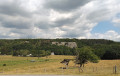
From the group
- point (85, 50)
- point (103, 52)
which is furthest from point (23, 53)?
point (85, 50)

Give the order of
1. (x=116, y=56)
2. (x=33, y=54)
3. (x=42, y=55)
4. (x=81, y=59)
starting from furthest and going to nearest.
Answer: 1. (x=33, y=54)
2. (x=42, y=55)
3. (x=116, y=56)
4. (x=81, y=59)

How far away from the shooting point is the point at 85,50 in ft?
153

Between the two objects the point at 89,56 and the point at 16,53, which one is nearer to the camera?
the point at 89,56

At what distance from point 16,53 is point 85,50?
156 m

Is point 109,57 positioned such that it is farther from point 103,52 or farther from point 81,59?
point 81,59

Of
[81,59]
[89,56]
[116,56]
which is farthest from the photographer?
[116,56]

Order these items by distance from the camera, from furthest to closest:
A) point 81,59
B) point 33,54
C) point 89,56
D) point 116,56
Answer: point 33,54, point 116,56, point 89,56, point 81,59

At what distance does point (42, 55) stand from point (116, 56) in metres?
88.2

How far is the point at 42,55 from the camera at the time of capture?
6501 inches

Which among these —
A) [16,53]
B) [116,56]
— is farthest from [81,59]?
[16,53]

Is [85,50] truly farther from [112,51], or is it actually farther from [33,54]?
[33,54]

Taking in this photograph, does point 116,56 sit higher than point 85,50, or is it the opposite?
point 85,50

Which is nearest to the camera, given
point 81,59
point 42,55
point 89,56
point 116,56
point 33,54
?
point 81,59

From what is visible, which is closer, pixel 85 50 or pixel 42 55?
pixel 85 50
